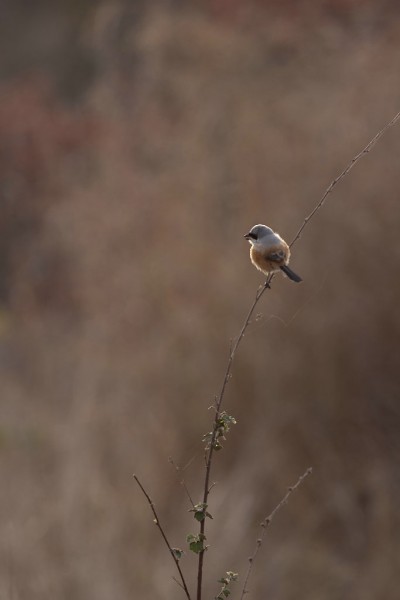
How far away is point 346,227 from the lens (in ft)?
17.9

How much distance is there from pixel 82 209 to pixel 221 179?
249 centimetres

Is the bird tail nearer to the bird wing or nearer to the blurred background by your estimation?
the bird wing

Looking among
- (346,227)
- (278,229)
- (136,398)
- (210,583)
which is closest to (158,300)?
(136,398)

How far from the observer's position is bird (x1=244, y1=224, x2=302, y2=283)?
1682 millimetres

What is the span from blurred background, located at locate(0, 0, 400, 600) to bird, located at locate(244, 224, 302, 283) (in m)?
2.68

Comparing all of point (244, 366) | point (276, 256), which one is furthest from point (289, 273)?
point (244, 366)

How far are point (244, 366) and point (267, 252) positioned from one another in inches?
166

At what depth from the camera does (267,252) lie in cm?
169

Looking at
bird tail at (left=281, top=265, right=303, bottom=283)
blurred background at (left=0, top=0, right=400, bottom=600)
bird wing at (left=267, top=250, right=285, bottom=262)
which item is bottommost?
bird tail at (left=281, top=265, right=303, bottom=283)

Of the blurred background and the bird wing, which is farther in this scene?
the blurred background

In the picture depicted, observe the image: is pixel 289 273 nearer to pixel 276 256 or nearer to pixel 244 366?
pixel 276 256

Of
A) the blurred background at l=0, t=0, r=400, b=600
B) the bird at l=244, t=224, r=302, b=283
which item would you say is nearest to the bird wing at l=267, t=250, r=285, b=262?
the bird at l=244, t=224, r=302, b=283

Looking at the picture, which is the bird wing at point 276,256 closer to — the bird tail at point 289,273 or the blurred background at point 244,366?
the bird tail at point 289,273

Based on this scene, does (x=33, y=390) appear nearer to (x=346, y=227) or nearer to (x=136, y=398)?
(x=136, y=398)
